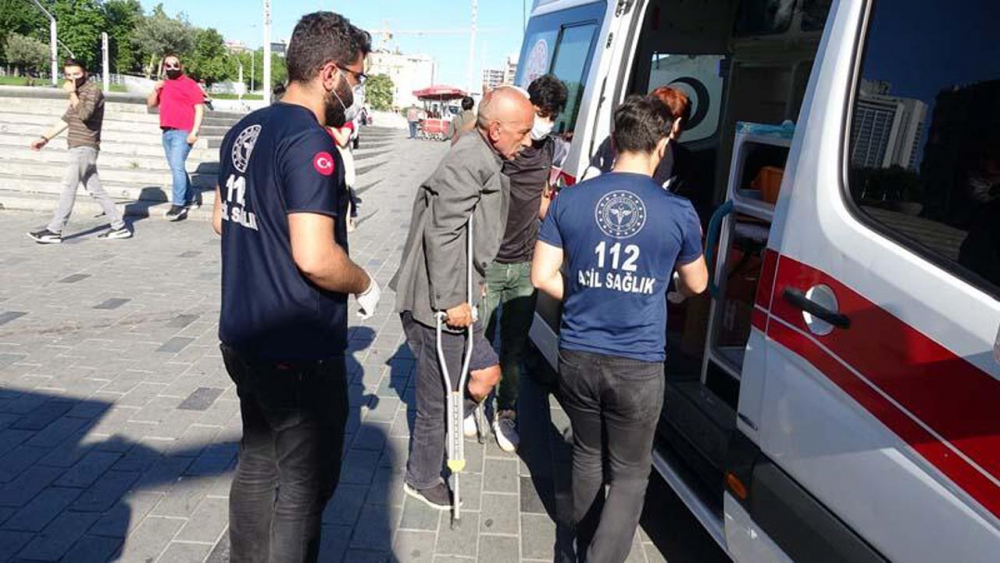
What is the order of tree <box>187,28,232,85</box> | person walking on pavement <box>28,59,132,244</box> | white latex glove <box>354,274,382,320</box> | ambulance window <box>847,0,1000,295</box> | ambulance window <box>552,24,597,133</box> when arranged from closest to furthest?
ambulance window <box>847,0,1000,295</box> < white latex glove <box>354,274,382,320</box> < ambulance window <box>552,24,597,133</box> < person walking on pavement <box>28,59,132,244</box> < tree <box>187,28,232,85</box>

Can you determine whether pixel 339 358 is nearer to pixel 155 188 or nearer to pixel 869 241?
pixel 869 241

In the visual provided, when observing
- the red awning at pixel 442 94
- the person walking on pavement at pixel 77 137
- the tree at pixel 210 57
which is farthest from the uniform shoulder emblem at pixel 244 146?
the tree at pixel 210 57

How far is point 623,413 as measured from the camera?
251 centimetres

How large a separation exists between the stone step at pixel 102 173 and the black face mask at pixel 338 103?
383 inches

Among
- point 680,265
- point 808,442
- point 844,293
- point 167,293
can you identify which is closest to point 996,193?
point 844,293

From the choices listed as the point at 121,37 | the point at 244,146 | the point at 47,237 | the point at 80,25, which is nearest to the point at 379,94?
the point at 121,37

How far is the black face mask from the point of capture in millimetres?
2291

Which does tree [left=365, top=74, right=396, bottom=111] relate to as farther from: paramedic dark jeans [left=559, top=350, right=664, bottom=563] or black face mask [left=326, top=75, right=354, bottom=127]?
paramedic dark jeans [left=559, top=350, right=664, bottom=563]

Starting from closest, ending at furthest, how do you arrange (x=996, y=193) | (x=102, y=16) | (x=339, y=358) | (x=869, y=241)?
(x=996, y=193) → (x=869, y=241) → (x=339, y=358) → (x=102, y=16)

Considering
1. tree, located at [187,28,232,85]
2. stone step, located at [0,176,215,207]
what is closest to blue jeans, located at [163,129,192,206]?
stone step, located at [0,176,215,207]

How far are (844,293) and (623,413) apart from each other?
2.95 feet

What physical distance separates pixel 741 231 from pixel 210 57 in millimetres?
92720

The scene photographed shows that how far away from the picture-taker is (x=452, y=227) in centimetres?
288

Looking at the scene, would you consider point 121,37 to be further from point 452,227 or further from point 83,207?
point 452,227
